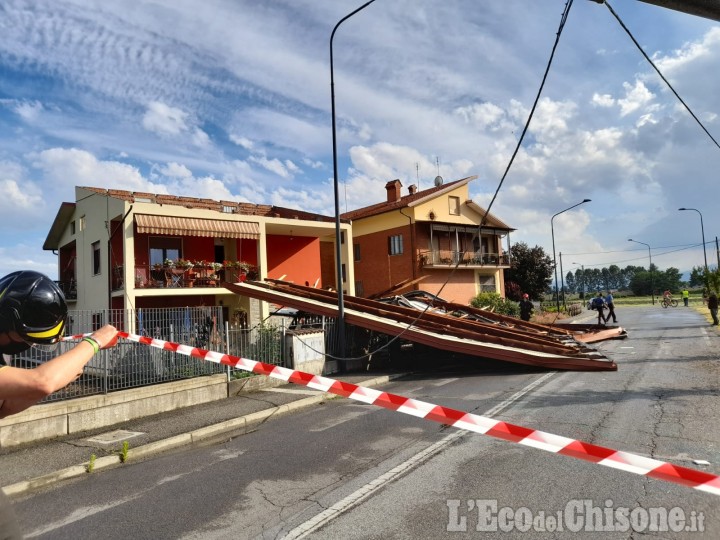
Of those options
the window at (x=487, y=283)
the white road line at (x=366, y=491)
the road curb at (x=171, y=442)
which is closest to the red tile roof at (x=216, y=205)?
the road curb at (x=171, y=442)

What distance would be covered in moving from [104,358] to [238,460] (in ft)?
13.1

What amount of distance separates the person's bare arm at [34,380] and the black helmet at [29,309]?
0.70 ft

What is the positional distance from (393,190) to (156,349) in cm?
2994

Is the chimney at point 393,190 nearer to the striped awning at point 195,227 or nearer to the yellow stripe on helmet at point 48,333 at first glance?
the striped awning at point 195,227

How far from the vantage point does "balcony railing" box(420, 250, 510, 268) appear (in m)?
33.2

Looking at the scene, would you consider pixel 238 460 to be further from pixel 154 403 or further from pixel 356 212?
pixel 356 212

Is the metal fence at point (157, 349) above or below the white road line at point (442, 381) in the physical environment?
above

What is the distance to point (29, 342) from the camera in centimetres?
237

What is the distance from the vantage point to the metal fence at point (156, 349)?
841cm

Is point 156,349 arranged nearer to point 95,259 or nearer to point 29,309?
point 29,309

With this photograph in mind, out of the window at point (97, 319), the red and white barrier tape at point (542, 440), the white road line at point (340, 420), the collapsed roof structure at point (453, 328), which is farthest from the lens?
the collapsed roof structure at point (453, 328)

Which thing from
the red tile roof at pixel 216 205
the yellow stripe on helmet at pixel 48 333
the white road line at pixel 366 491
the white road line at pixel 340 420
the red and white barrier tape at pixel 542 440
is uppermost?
the red tile roof at pixel 216 205

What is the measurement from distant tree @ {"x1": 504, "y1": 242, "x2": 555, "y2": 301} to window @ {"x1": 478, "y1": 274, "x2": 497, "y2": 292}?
5.13m

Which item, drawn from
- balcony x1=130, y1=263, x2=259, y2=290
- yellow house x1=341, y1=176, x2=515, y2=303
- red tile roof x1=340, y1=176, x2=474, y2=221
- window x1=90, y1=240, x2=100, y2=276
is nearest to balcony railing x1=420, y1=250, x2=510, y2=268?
yellow house x1=341, y1=176, x2=515, y2=303
